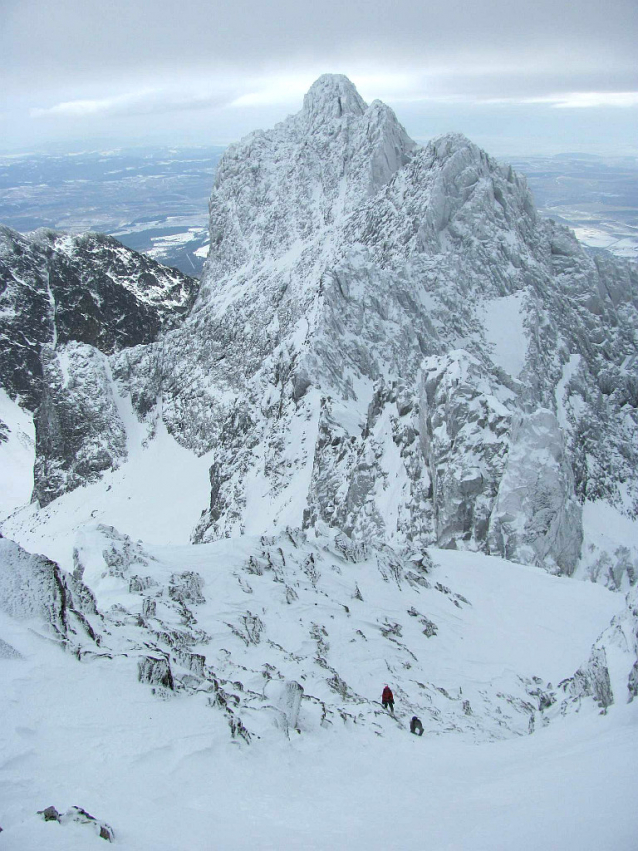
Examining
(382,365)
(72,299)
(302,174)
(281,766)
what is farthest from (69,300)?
(281,766)

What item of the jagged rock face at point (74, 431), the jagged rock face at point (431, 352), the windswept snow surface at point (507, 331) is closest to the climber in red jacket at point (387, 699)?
the jagged rock face at point (431, 352)

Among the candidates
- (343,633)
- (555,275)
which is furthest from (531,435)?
(555,275)

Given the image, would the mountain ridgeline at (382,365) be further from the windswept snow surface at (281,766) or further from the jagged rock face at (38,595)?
the jagged rock face at (38,595)

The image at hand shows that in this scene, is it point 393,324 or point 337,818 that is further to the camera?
point 393,324

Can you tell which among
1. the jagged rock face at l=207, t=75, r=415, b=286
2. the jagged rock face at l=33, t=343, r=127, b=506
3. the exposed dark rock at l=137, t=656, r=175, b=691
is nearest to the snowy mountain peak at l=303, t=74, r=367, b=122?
the jagged rock face at l=207, t=75, r=415, b=286

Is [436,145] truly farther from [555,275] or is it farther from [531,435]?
[531,435]

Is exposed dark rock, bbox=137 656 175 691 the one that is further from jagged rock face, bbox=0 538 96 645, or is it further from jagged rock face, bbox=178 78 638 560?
jagged rock face, bbox=178 78 638 560
